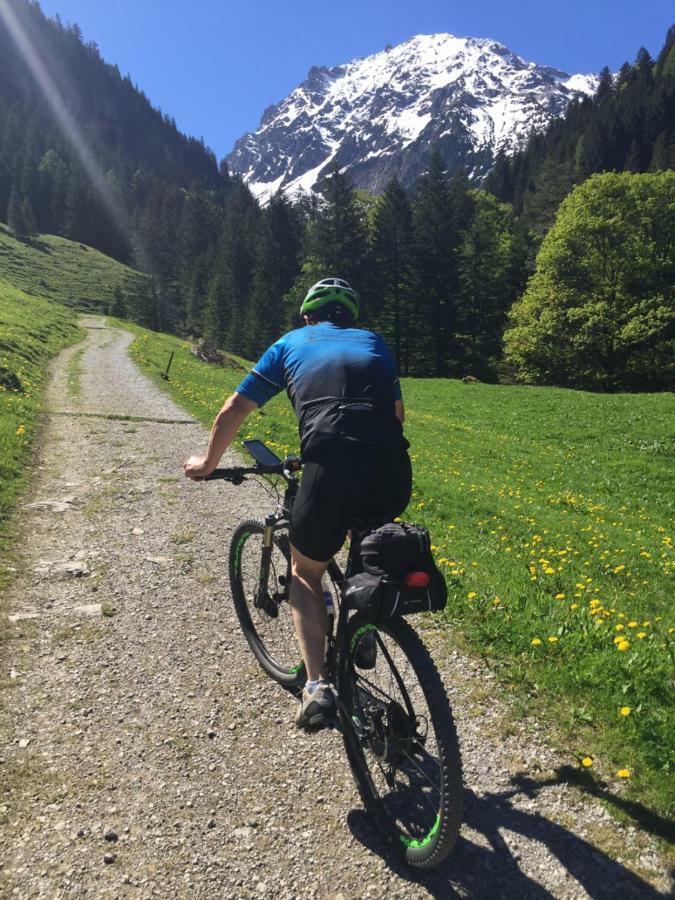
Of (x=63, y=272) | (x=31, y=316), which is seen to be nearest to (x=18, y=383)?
(x=31, y=316)

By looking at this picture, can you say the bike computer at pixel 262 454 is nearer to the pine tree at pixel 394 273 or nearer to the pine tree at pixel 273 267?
the pine tree at pixel 394 273

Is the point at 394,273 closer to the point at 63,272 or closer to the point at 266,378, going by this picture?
the point at 266,378

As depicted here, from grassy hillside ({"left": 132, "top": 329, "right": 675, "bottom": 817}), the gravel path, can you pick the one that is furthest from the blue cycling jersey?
grassy hillside ({"left": 132, "top": 329, "right": 675, "bottom": 817})

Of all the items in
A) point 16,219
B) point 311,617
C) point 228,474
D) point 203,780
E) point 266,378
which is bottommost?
point 203,780

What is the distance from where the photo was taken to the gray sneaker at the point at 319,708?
333 centimetres

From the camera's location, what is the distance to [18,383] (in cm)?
1712

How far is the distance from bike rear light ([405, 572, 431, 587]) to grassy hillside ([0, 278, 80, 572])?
19.8 feet

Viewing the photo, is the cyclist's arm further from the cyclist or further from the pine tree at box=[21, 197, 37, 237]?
the pine tree at box=[21, 197, 37, 237]

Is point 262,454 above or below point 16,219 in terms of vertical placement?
below

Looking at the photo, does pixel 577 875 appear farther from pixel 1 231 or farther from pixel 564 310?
pixel 1 231

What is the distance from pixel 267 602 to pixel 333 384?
2510 millimetres

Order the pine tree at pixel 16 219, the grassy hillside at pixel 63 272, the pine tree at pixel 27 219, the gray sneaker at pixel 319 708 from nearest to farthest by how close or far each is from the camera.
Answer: the gray sneaker at pixel 319 708, the grassy hillside at pixel 63 272, the pine tree at pixel 16 219, the pine tree at pixel 27 219

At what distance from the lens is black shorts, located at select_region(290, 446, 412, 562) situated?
10.0 feet

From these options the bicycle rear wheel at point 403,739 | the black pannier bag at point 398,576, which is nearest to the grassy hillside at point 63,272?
the bicycle rear wheel at point 403,739
